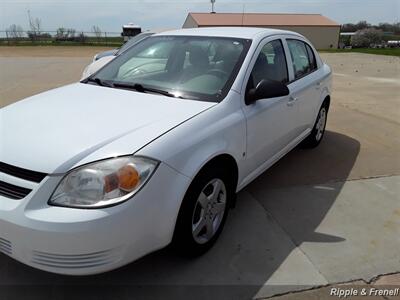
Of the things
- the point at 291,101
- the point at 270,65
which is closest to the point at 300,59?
the point at 291,101

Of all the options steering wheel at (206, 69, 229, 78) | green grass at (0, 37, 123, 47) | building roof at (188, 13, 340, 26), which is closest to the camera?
steering wheel at (206, 69, 229, 78)

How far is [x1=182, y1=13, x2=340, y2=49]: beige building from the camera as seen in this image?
5831cm

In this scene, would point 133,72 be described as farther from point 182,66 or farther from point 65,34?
point 65,34

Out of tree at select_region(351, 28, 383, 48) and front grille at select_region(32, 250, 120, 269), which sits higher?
front grille at select_region(32, 250, 120, 269)

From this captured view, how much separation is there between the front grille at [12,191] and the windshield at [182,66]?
134cm

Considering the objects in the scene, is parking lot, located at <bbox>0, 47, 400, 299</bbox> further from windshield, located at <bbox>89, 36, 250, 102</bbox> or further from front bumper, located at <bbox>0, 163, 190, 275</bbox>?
windshield, located at <bbox>89, 36, 250, 102</bbox>

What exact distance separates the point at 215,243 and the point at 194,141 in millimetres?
954

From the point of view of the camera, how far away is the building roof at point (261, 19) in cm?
5688

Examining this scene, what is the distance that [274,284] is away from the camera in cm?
255

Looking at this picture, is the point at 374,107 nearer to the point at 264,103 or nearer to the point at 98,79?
the point at 264,103

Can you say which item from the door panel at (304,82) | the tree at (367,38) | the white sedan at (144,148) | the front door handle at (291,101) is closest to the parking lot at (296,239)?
the white sedan at (144,148)

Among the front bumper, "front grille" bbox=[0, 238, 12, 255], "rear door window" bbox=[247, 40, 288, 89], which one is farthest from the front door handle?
"front grille" bbox=[0, 238, 12, 255]

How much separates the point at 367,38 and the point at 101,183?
70.5 metres

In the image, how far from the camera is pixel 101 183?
2.09 metres
